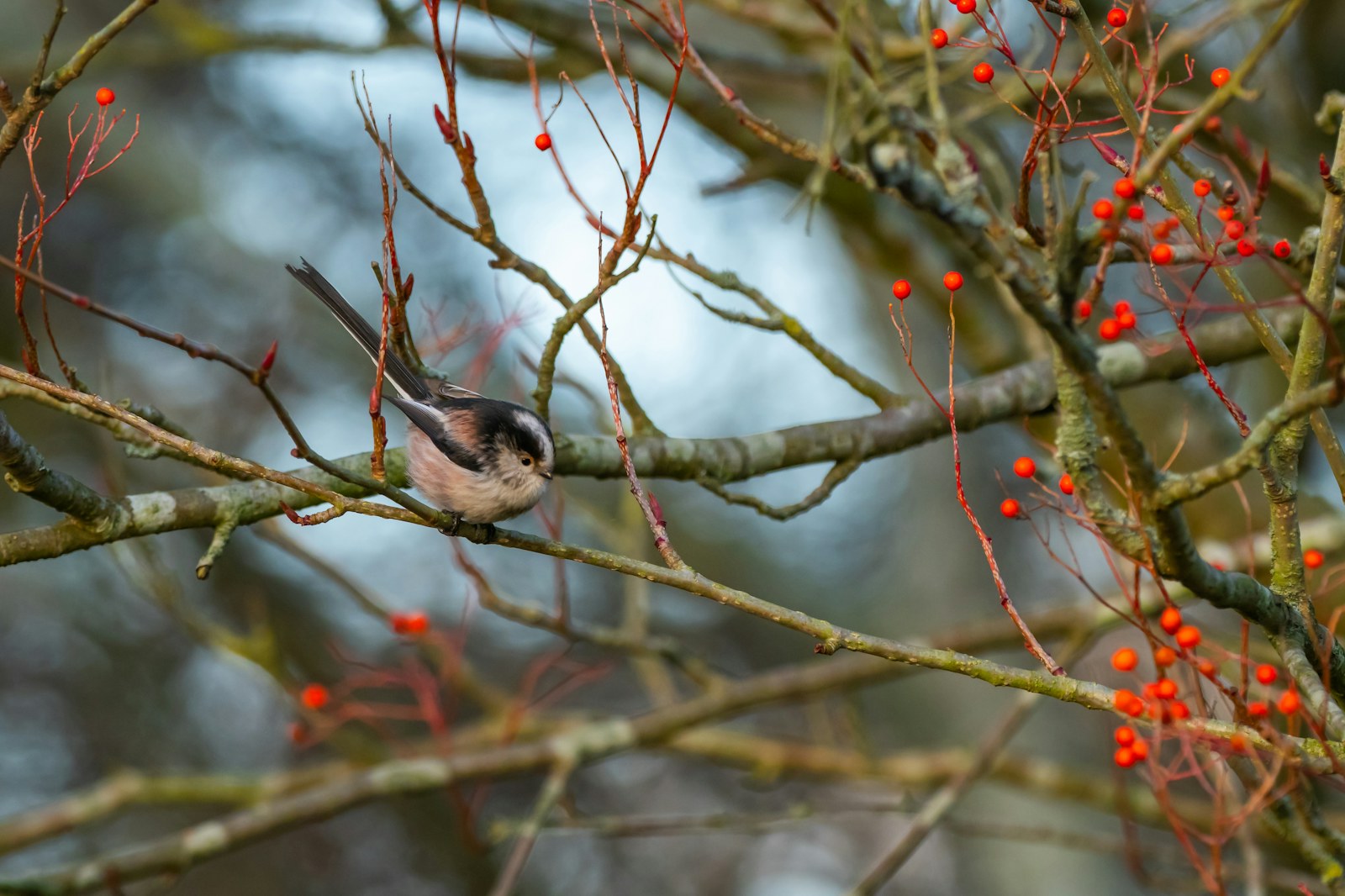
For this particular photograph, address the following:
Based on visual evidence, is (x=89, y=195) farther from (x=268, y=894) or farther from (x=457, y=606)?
(x=268, y=894)

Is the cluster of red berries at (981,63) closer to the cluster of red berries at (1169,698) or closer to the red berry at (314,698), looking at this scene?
the cluster of red berries at (1169,698)

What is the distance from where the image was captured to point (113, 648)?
7375mm

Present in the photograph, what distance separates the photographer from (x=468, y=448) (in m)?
2.99

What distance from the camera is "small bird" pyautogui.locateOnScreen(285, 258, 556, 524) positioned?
294cm

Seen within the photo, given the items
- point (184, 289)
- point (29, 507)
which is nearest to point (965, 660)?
point (29, 507)

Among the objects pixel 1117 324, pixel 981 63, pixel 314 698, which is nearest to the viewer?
pixel 1117 324

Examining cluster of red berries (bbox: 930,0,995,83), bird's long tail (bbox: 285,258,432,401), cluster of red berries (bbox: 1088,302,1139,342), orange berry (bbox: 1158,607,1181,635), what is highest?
cluster of red berries (bbox: 930,0,995,83)

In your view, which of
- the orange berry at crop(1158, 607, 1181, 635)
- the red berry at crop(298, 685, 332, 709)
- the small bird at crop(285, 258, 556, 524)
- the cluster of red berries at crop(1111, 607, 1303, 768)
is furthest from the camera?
the red berry at crop(298, 685, 332, 709)

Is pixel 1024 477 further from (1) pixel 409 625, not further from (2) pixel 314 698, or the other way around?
(2) pixel 314 698

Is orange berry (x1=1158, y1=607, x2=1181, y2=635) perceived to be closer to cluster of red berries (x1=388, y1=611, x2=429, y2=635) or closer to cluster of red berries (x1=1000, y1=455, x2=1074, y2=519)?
cluster of red berries (x1=1000, y1=455, x2=1074, y2=519)

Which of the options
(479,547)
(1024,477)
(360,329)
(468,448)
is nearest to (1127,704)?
(1024,477)

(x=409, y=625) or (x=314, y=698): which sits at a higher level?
(x=409, y=625)

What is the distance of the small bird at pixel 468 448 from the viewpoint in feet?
9.64

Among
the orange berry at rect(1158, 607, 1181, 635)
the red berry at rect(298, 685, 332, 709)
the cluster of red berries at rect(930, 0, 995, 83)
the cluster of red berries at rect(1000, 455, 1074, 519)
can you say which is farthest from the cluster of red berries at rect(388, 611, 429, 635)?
the orange berry at rect(1158, 607, 1181, 635)
